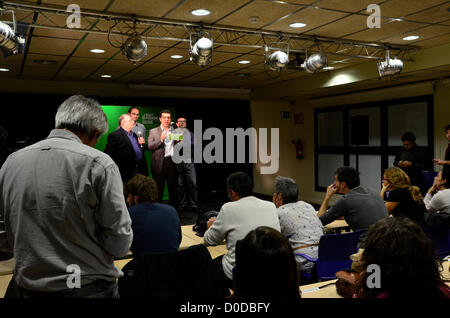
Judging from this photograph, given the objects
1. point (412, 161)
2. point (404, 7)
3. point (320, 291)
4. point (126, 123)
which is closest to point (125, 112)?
point (126, 123)

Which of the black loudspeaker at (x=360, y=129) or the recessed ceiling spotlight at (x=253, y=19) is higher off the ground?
the recessed ceiling spotlight at (x=253, y=19)

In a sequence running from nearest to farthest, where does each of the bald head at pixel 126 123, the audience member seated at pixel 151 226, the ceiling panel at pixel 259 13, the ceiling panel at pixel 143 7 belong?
the audience member seated at pixel 151 226, the ceiling panel at pixel 143 7, the ceiling panel at pixel 259 13, the bald head at pixel 126 123

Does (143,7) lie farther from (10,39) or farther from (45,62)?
(45,62)

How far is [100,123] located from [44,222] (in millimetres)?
421

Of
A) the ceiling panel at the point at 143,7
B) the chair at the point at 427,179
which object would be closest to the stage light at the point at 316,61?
the ceiling panel at the point at 143,7

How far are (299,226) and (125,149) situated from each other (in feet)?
11.5

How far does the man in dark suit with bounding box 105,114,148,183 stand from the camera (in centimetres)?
587

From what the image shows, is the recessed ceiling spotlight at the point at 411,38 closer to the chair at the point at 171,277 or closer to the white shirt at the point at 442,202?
the white shirt at the point at 442,202

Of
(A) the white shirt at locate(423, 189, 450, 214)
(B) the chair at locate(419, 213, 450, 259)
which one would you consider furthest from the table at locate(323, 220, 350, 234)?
(A) the white shirt at locate(423, 189, 450, 214)

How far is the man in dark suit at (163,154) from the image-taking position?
21.1 ft

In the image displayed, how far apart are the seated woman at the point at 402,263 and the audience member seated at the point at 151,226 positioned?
1505 millimetres

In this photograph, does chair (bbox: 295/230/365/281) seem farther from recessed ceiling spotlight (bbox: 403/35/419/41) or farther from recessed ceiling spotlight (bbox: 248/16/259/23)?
recessed ceiling spotlight (bbox: 403/35/419/41)
